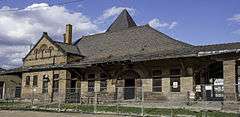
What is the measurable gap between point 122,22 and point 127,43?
24.2 feet

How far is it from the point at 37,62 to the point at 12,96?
4647mm

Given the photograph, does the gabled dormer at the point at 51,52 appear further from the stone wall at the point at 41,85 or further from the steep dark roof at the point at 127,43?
the steep dark roof at the point at 127,43

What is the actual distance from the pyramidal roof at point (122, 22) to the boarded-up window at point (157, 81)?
40.2 feet

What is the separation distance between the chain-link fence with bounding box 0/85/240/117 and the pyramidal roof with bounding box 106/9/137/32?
391 inches

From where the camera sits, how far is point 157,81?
27.4 meters

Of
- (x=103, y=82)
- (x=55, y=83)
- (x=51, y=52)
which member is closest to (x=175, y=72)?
(x=103, y=82)

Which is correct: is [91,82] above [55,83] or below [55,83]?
A: above

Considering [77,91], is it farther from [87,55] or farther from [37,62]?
[37,62]

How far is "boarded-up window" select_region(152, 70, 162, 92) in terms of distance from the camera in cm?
2723

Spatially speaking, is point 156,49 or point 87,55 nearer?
point 156,49

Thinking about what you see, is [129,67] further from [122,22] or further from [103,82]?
[122,22]

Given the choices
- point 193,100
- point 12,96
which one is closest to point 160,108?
point 193,100

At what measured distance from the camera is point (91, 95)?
3094 centimetres

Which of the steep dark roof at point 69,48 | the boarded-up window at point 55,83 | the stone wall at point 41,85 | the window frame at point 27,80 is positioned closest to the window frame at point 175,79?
the stone wall at point 41,85
